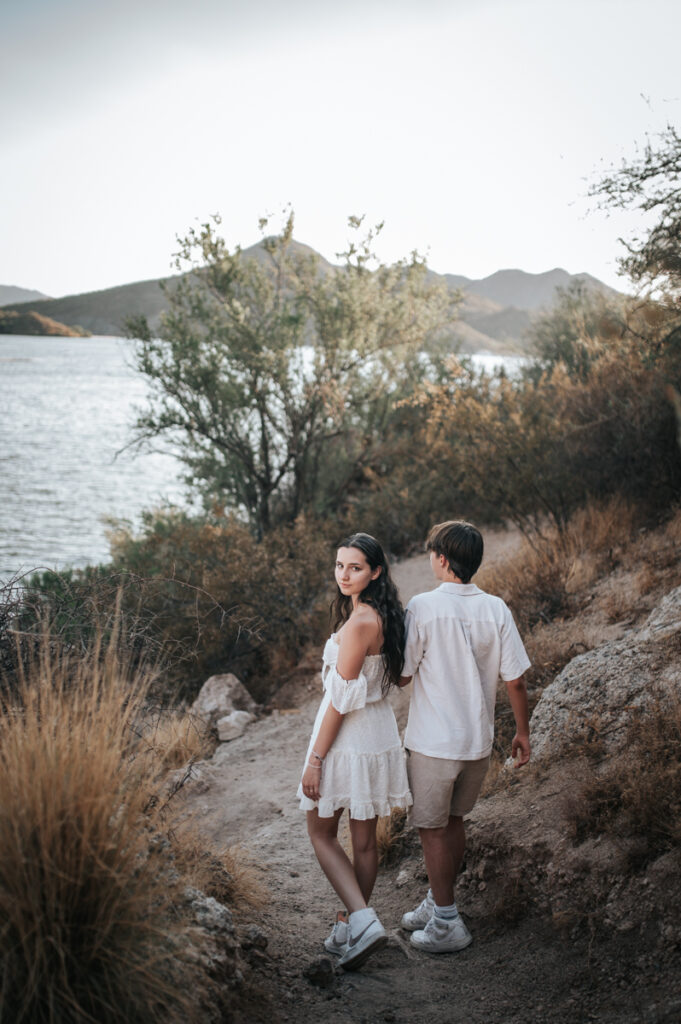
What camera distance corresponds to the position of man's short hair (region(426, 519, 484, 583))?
338cm

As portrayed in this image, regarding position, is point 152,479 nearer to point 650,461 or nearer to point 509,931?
point 650,461

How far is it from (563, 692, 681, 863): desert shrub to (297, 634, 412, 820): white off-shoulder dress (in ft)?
3.76

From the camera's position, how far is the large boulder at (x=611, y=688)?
4.50m

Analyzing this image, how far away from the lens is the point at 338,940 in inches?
134

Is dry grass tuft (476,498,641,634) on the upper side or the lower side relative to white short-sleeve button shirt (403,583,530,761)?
lower

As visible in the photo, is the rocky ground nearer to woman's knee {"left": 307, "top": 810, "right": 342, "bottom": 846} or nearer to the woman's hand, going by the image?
woman's knee {"left": 307, "top": 810, "right": 342, "bottom": 846}

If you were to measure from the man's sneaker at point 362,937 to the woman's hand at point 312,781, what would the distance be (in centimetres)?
50

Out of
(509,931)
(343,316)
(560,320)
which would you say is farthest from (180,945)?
(560,320)

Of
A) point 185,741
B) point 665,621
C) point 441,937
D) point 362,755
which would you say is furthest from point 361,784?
point 185,741

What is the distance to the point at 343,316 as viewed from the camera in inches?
573

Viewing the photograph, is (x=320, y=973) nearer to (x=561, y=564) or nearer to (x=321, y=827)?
(x=321, y=827)

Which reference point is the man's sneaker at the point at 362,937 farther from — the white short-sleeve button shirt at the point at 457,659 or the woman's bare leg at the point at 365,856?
the white short-sleeve button shirt at the point at 457,659

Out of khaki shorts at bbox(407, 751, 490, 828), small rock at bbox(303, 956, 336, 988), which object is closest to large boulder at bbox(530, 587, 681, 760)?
khaki shorts at bbox(407, 751, 490, 828)

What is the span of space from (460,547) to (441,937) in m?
1.77
